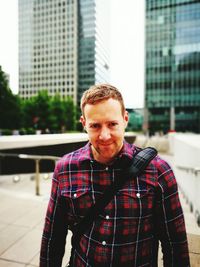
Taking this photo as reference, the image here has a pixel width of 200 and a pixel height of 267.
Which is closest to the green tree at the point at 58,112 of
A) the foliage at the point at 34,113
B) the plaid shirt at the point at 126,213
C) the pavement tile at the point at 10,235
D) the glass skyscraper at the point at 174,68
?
the foliage at the point at 34,113

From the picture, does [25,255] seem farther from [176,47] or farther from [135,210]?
[176,47]

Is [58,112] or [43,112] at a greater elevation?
[58,112]

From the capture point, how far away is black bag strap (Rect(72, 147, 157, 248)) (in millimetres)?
1343

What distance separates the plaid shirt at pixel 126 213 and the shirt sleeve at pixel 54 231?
4 centimetres

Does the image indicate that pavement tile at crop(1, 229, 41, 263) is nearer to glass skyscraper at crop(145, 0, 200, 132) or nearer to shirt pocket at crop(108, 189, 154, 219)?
shirt pocket at crop(108, 189, 154, 219)

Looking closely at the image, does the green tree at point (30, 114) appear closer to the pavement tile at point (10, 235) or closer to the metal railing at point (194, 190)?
the metal railing at point (194, 190)

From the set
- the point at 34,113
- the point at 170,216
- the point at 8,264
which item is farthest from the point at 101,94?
the point at 34,113

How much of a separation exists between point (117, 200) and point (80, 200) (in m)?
0.22

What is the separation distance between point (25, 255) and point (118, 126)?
87.7 inches

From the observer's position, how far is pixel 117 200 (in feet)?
4.40

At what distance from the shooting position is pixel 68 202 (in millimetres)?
1474

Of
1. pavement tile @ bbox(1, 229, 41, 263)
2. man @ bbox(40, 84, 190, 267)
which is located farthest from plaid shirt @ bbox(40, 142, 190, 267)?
pavement tile @ bbox(1, 229, 41, 263)

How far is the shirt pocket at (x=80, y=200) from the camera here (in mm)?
1393

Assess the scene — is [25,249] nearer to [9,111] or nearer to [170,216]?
[170,216]
